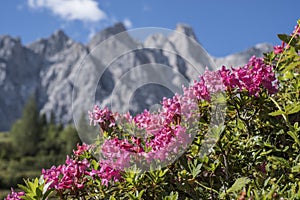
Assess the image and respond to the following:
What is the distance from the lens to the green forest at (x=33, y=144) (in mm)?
29312

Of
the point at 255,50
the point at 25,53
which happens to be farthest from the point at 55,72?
the point at 255,50

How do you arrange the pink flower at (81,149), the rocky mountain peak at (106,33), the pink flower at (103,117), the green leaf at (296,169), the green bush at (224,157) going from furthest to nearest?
the rocky mountain peak at (106,33), the pink flower at (103,117), the pink flower at (81,149), the green bush at (224,157), the green leaf at (296,169)

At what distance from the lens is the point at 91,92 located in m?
1.52

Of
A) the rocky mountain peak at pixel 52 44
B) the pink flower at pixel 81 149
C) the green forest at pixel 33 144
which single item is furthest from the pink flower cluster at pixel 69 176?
the rocky mountain peak at pixel 52 44

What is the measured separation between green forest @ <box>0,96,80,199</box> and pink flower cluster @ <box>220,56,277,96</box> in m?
27.0

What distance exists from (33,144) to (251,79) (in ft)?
117

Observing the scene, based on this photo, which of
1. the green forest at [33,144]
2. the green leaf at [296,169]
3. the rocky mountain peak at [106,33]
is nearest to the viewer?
the green leaf at [296,169]

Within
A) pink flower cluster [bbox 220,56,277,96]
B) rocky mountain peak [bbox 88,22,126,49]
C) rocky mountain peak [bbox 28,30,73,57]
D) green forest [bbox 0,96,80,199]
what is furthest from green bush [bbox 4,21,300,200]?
rocky mountain peak [bbox 28,30,73,57]

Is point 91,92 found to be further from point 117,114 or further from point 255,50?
point 255,50

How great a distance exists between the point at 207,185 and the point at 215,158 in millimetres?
117

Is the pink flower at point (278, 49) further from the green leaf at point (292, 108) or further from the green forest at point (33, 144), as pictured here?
the green forest at point (33, 144)

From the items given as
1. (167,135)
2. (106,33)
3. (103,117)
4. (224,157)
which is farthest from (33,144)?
(106,33)

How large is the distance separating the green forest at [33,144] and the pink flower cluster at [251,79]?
27039 mm

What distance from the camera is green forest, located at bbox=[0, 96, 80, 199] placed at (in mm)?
29312
